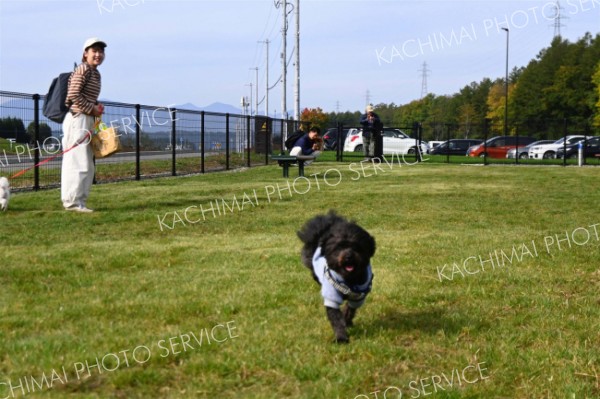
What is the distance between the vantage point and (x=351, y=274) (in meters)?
4.35

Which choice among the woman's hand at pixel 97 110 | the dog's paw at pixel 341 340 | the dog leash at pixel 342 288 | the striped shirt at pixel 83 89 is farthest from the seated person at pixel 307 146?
the dog's paw at pixel 341 340

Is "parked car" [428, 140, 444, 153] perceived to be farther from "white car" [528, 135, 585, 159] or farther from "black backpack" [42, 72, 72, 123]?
"black backpack" [42, 72, 72, 123]

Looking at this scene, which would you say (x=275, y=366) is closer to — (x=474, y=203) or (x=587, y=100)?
(x=474, y=203)

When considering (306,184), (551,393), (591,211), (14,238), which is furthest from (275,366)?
(306,184)

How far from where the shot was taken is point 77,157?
9766 millimetres

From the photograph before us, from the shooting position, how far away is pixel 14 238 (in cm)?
777

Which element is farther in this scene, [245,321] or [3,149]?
[3,149]

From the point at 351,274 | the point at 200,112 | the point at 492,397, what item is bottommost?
the point at 492,397

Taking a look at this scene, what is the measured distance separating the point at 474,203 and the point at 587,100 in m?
70.0

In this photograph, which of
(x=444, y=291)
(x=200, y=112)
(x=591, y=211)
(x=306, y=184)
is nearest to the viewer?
(x=444, y=291)

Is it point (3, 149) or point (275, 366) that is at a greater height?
point (3, 149)

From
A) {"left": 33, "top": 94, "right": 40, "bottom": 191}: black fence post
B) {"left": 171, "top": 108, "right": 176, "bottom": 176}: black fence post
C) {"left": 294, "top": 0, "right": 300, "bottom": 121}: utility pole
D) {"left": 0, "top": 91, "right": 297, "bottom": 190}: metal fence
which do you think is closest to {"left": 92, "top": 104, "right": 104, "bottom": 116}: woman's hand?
{"left": 0, "top": 91, "right": 297, "bottom": 190}: metal fence

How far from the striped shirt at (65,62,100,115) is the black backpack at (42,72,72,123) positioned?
4.2 inches

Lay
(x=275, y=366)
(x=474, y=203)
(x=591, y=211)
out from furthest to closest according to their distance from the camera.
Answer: (x=474, y=203), (x=591, y=211), (x=275, y=366)
